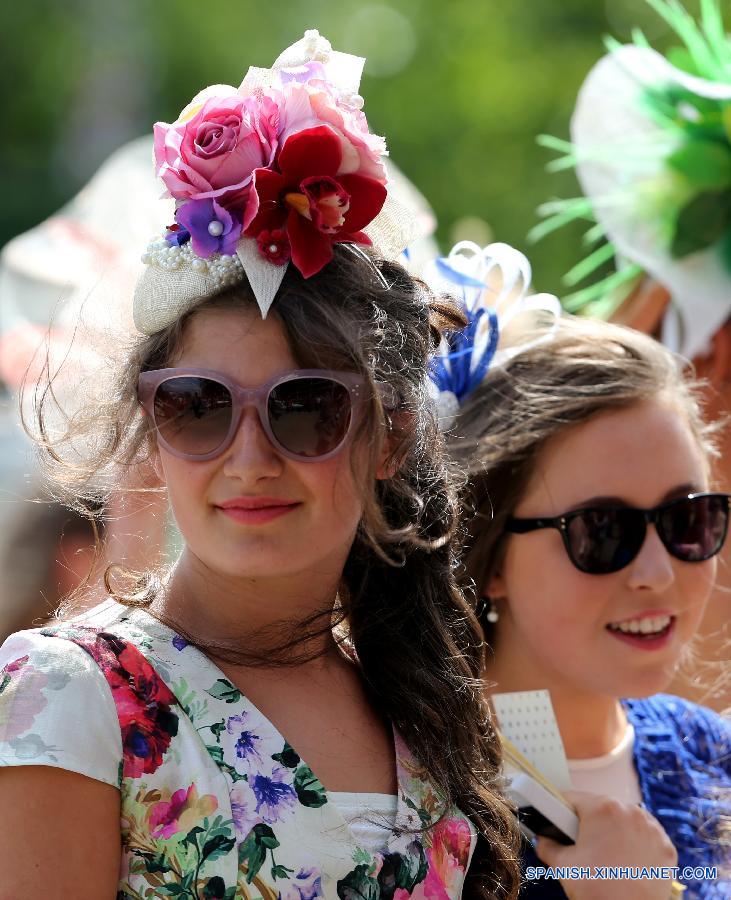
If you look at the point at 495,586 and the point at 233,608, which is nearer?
the point at 233,608

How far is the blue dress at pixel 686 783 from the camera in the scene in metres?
2.43

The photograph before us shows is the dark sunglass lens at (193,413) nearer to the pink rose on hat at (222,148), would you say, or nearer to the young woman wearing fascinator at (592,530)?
the pink rose on hat at (222,148)

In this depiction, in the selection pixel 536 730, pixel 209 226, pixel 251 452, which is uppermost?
pixel 209 226

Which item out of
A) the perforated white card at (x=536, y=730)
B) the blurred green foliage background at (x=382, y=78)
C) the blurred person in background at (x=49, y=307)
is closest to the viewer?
the perforated white card at (x=536, y=730)

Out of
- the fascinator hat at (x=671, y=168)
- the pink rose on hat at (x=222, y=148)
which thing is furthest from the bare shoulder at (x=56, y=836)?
the fascinator hat at (x=671, y=168)

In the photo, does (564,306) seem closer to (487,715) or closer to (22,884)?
(487,715)

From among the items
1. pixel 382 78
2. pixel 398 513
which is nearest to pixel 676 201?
pixel 398 513

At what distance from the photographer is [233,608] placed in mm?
1936

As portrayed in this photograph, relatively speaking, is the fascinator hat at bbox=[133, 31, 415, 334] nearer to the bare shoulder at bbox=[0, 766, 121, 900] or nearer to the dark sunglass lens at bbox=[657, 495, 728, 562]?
the bare shoulder at bbox=[0, 766, 121, 900]

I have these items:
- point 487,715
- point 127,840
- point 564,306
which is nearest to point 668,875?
point 487,715

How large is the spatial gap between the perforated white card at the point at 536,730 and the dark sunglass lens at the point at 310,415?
749 mm

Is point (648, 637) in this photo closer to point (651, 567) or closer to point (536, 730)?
point (651, 567)

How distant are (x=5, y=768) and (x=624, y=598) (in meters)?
1.22

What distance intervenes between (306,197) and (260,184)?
67 millimetres
